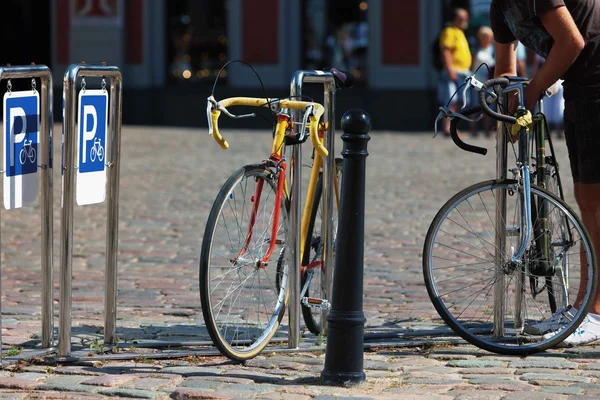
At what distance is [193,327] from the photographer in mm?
5465

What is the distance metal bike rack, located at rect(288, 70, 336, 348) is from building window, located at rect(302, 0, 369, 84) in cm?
1669

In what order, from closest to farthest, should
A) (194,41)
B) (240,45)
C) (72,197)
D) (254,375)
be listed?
(254,375) → (72,197) → (240,45) → (194,41)

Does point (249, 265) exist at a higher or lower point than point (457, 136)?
lower

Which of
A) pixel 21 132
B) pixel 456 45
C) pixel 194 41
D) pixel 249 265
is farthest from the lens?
pixel 194 41

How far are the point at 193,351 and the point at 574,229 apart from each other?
5.39 feet

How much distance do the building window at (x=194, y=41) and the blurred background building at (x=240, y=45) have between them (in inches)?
0.7

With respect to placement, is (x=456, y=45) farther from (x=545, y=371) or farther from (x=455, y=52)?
(x=545, y=371)

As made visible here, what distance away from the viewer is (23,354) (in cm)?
471

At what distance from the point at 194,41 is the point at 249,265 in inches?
723

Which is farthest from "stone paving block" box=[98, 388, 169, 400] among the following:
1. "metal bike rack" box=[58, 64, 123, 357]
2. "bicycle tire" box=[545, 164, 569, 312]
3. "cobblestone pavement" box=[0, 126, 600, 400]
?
"bicycle tire" box=[545, 164, 569, 312]

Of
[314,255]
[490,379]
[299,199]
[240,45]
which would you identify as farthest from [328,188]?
[240,45]

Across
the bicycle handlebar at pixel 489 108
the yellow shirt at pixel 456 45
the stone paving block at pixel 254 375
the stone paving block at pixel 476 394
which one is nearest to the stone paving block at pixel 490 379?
the stone paving block at pixel 476 394

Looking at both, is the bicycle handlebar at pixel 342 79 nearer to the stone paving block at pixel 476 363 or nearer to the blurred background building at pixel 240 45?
the stone paving block at pixel 476 363

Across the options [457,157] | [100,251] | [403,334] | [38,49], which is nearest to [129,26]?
[38,49]
